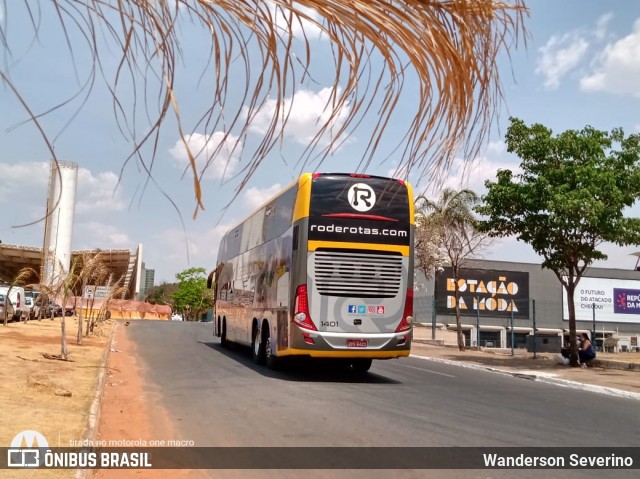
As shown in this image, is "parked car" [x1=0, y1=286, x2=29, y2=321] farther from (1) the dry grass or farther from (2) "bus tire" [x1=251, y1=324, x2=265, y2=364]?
(2) "bus tire" [x1=251, y1=324, x2=265, y2=364]

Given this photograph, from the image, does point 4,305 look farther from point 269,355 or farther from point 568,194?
point 568,194

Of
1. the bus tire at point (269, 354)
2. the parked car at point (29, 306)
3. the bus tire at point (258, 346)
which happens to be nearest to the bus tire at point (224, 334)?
the bus tire at point (258, 346)

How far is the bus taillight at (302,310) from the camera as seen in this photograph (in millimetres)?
11961

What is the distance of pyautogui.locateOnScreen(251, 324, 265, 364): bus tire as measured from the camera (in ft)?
48.4

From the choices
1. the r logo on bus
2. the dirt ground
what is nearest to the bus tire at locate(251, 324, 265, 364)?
the dirt ground

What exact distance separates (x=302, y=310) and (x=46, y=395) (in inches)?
203

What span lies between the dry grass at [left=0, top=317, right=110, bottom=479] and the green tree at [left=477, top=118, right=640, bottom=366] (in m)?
13.4

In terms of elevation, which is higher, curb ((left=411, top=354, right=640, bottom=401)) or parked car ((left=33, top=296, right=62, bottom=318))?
parked car ((left=33, top=296, right=62, bottom=318))

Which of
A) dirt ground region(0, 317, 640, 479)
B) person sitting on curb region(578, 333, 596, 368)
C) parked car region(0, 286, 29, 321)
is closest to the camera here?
dirt ground region(0, 317, 640, 479)

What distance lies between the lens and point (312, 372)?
14.1m

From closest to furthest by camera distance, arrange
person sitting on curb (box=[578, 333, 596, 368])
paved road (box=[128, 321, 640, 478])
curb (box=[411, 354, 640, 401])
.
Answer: paved road (box=[128, 321, 640, 478])
curb (box=[411, 354, 640, 401])
person sitting on curb (box=[578, 333, 596, 368])

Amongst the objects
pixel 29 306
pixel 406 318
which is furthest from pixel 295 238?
pixel 29 306

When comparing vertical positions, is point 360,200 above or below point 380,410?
above

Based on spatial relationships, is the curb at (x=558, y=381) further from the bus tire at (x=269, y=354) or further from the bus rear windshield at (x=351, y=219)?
the bus tire at (x=269, y=354)
